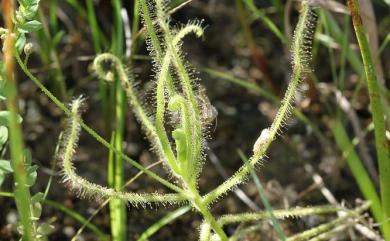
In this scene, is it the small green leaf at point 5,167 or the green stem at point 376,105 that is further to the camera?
the green stem at point 376,105

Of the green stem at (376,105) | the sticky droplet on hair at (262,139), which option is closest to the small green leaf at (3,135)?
the sticky droplet on hair at (262,139)

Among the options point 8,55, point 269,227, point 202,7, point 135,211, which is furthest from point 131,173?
point 8,55

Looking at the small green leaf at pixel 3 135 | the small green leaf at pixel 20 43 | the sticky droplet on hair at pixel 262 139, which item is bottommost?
the sticky droplet on hair at pixel 262 139

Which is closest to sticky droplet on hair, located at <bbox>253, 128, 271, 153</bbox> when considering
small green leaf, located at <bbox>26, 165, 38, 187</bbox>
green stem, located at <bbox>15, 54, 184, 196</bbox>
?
green stem, located at <bbox>15, 54, 184, 196</bbox>

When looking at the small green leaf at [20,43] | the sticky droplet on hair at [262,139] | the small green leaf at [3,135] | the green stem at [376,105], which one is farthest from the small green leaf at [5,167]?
the green stem at [376,105]

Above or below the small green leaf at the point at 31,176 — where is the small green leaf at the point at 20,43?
above

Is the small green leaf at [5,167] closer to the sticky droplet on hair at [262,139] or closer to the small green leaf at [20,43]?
the small green leaf at [20,43]

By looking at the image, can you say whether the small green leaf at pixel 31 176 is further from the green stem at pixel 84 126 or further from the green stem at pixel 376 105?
the green stem at pixel 376 105

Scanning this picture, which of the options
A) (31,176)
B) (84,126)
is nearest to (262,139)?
(84,126)
